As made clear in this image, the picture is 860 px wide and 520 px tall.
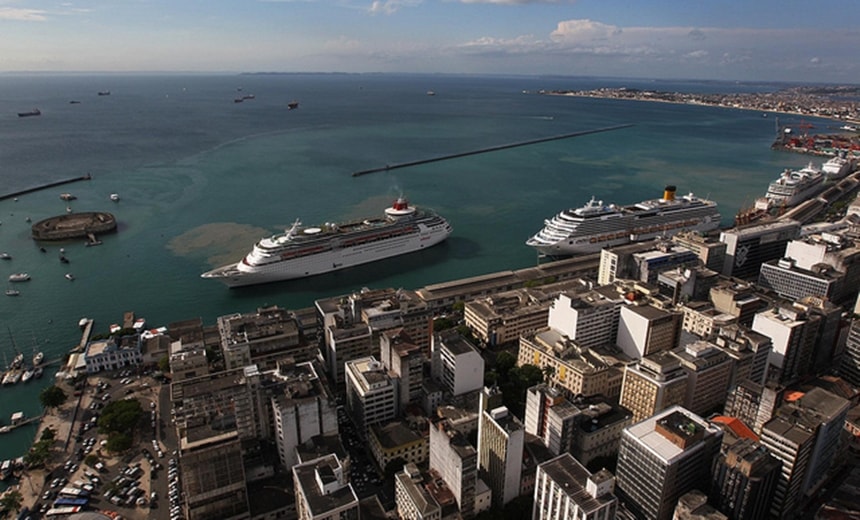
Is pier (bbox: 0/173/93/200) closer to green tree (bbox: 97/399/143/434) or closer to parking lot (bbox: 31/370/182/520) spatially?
parking lot (bbox: 31/370/182/520)

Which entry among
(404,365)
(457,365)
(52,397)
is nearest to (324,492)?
(404,365)

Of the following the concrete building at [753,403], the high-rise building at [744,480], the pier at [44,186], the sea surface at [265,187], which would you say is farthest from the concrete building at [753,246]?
the pier at [44,186]

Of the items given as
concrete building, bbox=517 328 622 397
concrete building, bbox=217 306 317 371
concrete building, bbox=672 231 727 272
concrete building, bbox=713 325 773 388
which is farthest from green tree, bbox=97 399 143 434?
concrete building, bbox=672 231 727 272

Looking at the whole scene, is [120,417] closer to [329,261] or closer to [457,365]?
[457,365]

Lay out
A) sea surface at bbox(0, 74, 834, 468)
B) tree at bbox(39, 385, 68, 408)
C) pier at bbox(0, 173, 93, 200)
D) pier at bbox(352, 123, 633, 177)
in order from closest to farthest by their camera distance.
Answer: tree at bbox(39, 385, 68, 408) < sea surface at bbox(0, 74, 834, 468) < pier at bbox(0, 173, 93, 200) < pier at bbox(352, 123, 633, 177)

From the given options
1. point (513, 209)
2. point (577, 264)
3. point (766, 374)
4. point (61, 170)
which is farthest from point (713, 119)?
point (61, 170)

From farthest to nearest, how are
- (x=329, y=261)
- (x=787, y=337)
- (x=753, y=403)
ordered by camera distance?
(x=329, y=261) < (x=787, y=337) < (x=753, y=403)
